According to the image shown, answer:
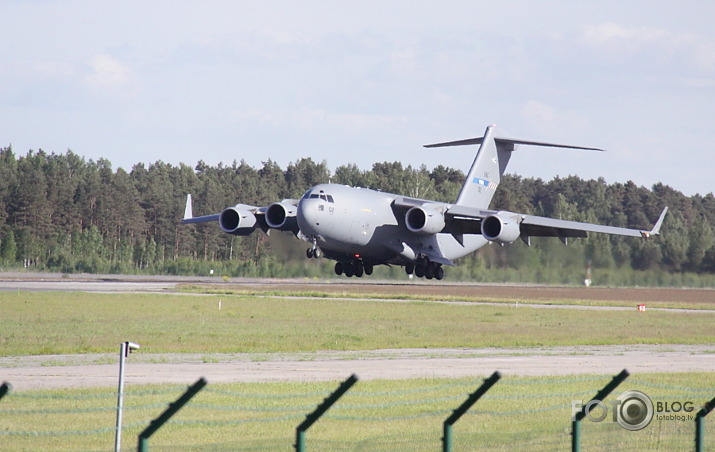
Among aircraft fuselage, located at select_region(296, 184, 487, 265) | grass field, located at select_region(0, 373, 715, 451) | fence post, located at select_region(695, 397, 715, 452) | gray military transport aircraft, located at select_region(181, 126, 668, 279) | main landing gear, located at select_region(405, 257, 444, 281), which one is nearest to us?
fence post, located at select_region(695, 397, 715, 452)

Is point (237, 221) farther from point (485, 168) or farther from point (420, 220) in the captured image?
point (485, 168)

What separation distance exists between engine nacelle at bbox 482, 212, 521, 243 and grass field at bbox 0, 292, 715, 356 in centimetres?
310

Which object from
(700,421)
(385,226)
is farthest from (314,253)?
(700,421)

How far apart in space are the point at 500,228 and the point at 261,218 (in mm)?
10009

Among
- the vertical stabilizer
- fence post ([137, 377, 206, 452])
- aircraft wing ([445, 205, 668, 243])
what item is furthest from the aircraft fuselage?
fence post ([137, 377, 206, 452])

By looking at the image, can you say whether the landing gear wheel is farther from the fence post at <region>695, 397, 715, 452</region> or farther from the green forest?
the fence post at <region>695, 397, 715, 452</region>

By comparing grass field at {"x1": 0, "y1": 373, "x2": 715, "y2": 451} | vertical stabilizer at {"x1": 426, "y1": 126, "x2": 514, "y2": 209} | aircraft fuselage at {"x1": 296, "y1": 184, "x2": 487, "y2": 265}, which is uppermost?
vertical stabilizer at {"x1": 426, "y1": 126, "x2": 514, "y2": 209}

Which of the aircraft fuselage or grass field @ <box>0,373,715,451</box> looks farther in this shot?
the aircraft fuselage

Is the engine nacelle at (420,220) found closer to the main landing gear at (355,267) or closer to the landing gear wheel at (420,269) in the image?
the landing gear wheel at (420,269)

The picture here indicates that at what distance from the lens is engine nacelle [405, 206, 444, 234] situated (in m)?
40.5

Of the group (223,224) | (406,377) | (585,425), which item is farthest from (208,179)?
(585,425)

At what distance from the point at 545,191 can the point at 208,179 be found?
49864 mm

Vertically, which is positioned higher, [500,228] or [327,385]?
[500,228]

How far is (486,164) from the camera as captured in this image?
49844 millimetres
